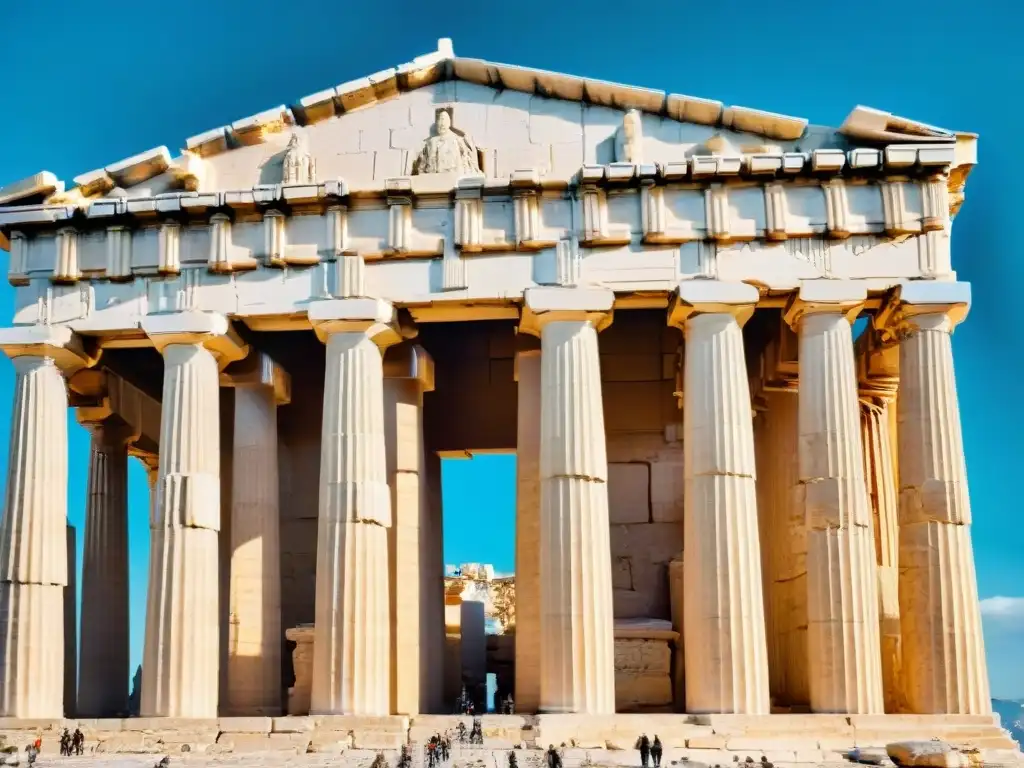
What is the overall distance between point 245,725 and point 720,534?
9082 mm

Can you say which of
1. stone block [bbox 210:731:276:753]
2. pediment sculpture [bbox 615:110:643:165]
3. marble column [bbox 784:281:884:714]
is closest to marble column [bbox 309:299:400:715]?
stone block [bbox 210:731:276:753]

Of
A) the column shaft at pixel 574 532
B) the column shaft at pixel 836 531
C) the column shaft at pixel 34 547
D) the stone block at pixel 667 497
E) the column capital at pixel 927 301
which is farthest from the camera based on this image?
the stone block at pixel 667 497

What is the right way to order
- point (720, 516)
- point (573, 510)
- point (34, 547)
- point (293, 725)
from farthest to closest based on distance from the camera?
point (34, 547) → point (573, 510) → point (720, 516) → point (293, 725)

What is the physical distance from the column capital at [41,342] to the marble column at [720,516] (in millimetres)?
11828

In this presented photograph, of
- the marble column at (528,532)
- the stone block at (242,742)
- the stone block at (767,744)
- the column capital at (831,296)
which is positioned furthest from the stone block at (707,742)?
the column capital at (831,296)

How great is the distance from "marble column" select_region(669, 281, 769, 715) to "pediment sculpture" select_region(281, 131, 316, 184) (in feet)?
25.7

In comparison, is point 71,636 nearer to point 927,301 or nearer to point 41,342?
point 41,342

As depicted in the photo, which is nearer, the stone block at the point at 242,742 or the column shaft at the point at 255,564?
the stone block at the point at 242,742

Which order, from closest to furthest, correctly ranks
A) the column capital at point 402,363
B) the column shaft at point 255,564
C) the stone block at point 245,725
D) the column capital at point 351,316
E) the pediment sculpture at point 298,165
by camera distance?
the stone block at point 245,725, the column capital at point 351,316, the pediment sculpture at point 298,165, the column shaft at point 255,564, the column capital at point 402,363

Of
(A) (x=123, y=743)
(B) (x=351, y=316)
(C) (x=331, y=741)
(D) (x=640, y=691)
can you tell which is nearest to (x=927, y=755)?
(D) (x=640, y=691)

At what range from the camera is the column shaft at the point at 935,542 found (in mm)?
28531

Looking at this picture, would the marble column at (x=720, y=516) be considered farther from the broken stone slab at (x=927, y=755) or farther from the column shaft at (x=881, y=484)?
the column shaft at (x=881, y=484)

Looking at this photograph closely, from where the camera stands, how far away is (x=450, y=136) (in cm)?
3186

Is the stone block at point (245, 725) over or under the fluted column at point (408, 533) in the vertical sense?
under
